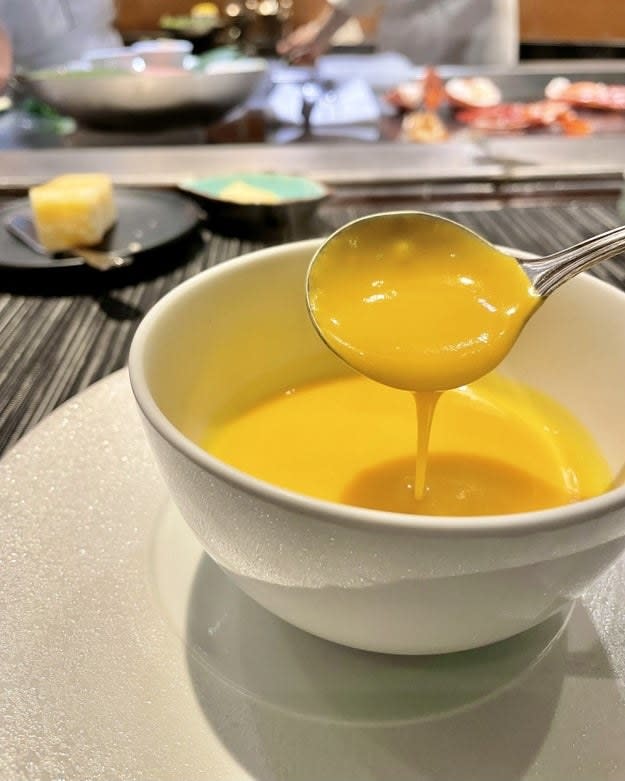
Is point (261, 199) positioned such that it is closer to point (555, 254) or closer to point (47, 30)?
point (555, 254)

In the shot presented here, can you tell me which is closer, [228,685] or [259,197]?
[228,685]

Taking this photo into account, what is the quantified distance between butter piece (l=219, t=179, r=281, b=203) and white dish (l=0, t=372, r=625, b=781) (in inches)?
33.0

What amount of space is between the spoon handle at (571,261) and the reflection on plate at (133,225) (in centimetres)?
74

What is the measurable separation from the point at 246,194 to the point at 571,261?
33.6 inches

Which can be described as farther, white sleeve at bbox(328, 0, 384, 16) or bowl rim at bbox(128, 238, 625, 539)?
white sleeve at bbox(328, 0, 384, 16)

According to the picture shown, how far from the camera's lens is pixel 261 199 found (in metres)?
1.30

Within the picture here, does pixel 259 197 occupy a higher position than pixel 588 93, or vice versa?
pixel 259 197

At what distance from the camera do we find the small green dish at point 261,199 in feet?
4.23

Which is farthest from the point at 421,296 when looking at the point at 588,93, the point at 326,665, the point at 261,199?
the point at 588,93

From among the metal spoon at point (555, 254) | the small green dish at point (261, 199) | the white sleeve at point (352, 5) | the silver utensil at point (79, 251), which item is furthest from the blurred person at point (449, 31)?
the metal spoon at point (555, 254)

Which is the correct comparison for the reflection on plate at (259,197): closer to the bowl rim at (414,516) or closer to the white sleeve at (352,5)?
the bowl rim at (414,516)

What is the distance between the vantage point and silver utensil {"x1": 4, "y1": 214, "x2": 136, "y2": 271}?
1.14 meters

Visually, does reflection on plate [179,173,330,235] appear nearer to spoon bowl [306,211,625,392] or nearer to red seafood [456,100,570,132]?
spoon bowl [306,211,625,392]

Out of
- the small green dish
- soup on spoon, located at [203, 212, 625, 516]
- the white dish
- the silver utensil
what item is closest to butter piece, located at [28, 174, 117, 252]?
the silver utensil
